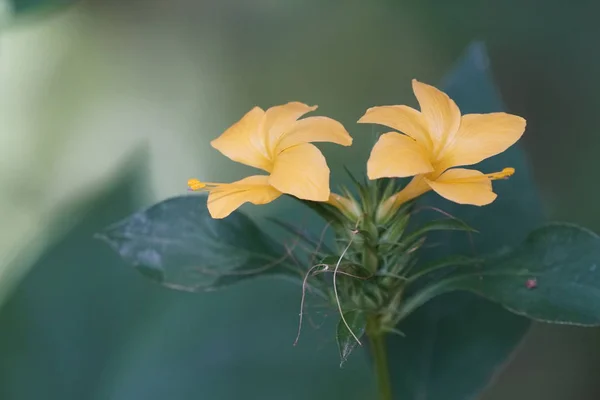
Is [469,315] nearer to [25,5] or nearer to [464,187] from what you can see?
[464,187]

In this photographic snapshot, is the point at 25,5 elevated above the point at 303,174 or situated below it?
above

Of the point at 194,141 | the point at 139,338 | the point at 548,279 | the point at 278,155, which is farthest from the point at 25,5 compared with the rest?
the point at 548,279

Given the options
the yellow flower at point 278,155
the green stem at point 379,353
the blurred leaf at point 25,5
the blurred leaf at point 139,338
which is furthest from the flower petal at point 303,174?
the blurred leaf at point 25,5

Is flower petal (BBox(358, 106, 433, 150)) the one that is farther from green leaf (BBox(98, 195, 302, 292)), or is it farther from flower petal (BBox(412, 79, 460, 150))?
green leaf (BBox(98, 195, 302, 292))

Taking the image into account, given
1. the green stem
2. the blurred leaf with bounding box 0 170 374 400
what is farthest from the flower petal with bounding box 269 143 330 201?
the blurred leaf with bounding box 0 170 374 400

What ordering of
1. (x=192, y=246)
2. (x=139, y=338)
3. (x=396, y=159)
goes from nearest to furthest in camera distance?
(x=396, y=159) → (x=192, y=246) → (x=139, y=338)

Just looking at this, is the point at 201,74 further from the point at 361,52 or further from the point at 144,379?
the point at 144,379

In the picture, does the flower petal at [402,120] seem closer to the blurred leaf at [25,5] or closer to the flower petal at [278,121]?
the flower petal at [278,121]

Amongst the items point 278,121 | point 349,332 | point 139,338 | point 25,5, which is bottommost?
point 139,338

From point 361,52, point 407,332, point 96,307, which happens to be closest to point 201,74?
point 361,52
